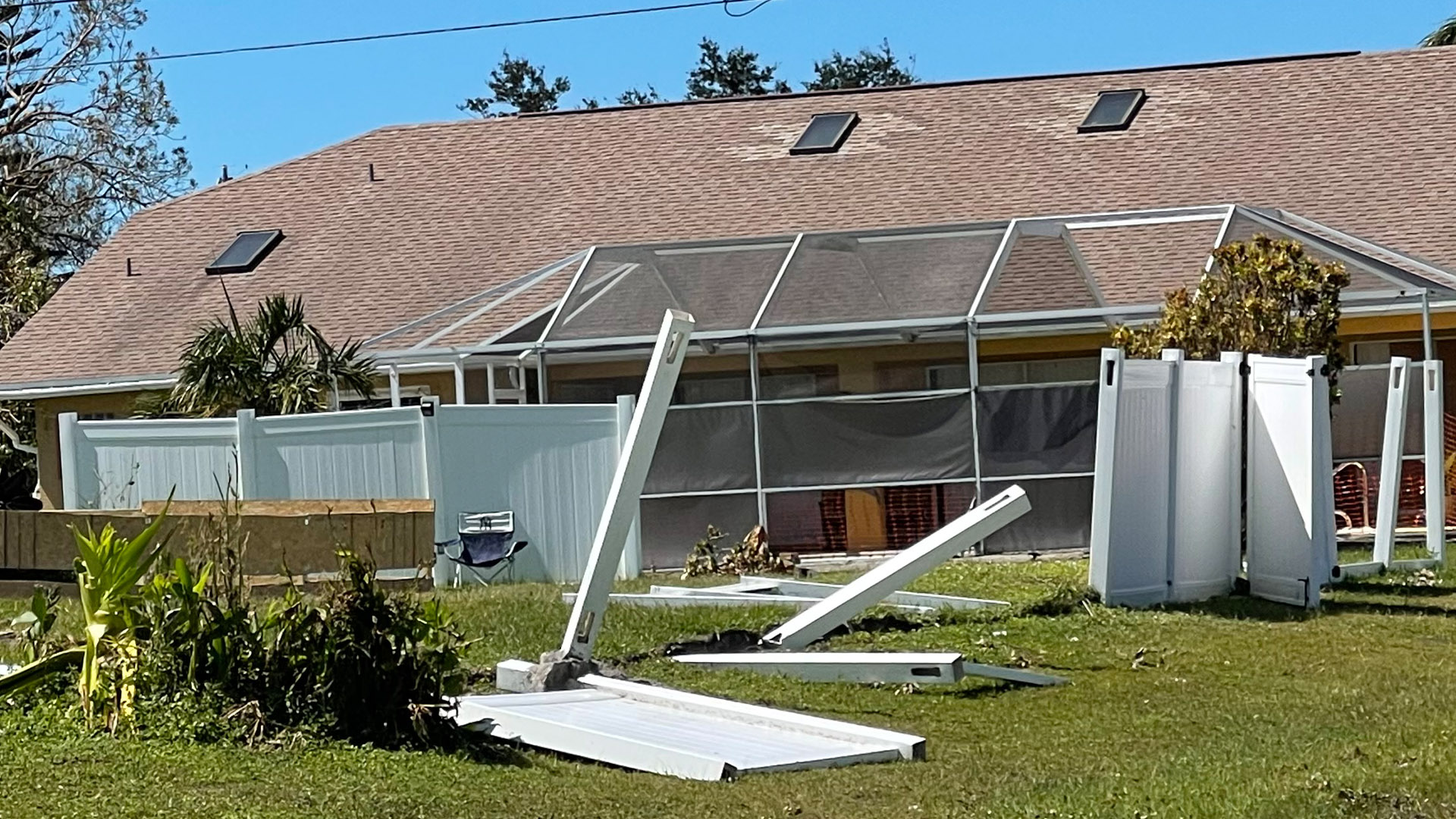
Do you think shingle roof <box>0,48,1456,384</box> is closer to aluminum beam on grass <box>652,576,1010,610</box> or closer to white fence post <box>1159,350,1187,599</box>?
white fence post <box>1159,350,1187,599</box>

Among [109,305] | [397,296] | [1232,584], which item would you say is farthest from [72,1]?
[1232,584]

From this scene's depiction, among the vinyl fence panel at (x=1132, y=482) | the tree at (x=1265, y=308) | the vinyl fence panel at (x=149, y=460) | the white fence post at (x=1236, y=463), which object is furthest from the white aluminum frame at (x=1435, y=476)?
the vinyl fence panel at (x=149, y=460)

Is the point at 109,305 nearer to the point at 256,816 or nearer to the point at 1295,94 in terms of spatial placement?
the point at 1295,94

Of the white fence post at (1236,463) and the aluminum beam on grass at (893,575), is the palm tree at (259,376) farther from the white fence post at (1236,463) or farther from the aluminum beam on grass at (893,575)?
the white fence post at (1236,463)

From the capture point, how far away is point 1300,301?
15703mm

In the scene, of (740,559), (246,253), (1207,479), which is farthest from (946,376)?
A: (246,253)

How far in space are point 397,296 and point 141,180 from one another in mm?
21661

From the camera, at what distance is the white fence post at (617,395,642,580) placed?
16766mm

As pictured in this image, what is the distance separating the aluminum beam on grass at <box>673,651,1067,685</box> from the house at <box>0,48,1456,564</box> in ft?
25.8

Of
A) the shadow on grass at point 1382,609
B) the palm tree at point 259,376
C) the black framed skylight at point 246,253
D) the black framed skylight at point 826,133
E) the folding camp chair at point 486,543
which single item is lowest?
the shadow on grass at point 1382,609

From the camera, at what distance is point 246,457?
16.5m

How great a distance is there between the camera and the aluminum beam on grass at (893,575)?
11656 mm

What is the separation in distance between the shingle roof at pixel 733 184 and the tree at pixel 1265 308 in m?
7.08

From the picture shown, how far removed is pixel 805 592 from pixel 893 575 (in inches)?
105
